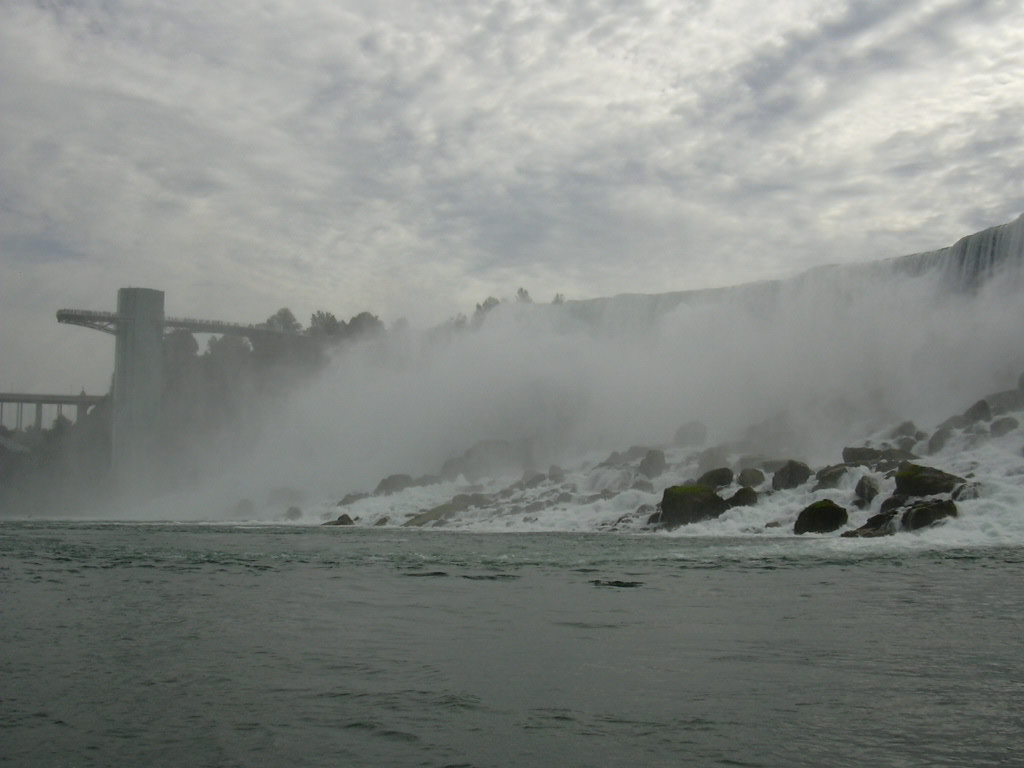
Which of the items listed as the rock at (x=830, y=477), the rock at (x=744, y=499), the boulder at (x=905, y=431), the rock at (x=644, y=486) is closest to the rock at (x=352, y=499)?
the rock at (x=644, y=486)

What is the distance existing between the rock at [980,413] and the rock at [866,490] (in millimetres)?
6026

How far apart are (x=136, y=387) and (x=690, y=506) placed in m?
44.1

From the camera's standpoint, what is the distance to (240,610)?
30.7 feet

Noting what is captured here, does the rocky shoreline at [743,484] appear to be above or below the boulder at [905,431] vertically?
below

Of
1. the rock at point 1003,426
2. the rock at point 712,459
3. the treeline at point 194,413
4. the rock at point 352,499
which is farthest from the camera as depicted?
the treeline at point 194,413

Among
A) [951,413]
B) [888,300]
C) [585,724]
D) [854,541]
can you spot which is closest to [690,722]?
[585,724]

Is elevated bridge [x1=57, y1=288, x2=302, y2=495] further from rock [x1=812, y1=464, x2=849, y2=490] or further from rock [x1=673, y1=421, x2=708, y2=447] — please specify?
rock [x1=812, y1=464, x2=849, y2=490]

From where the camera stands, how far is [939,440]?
82.4ft

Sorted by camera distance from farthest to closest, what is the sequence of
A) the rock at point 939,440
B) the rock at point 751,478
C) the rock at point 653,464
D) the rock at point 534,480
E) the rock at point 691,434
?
the rock at point 691,434 → the rock at point 534,480 → the rock at point 653,464 → the rock at point 939,440 → the rock at point 751,478

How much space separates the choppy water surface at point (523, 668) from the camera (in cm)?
453

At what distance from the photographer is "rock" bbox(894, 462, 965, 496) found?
63.6 feet

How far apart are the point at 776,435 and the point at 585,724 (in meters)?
28.7

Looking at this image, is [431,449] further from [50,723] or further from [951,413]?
[50,723]

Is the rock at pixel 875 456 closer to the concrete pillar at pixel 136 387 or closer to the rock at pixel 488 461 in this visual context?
the rock at pixel 488 461
